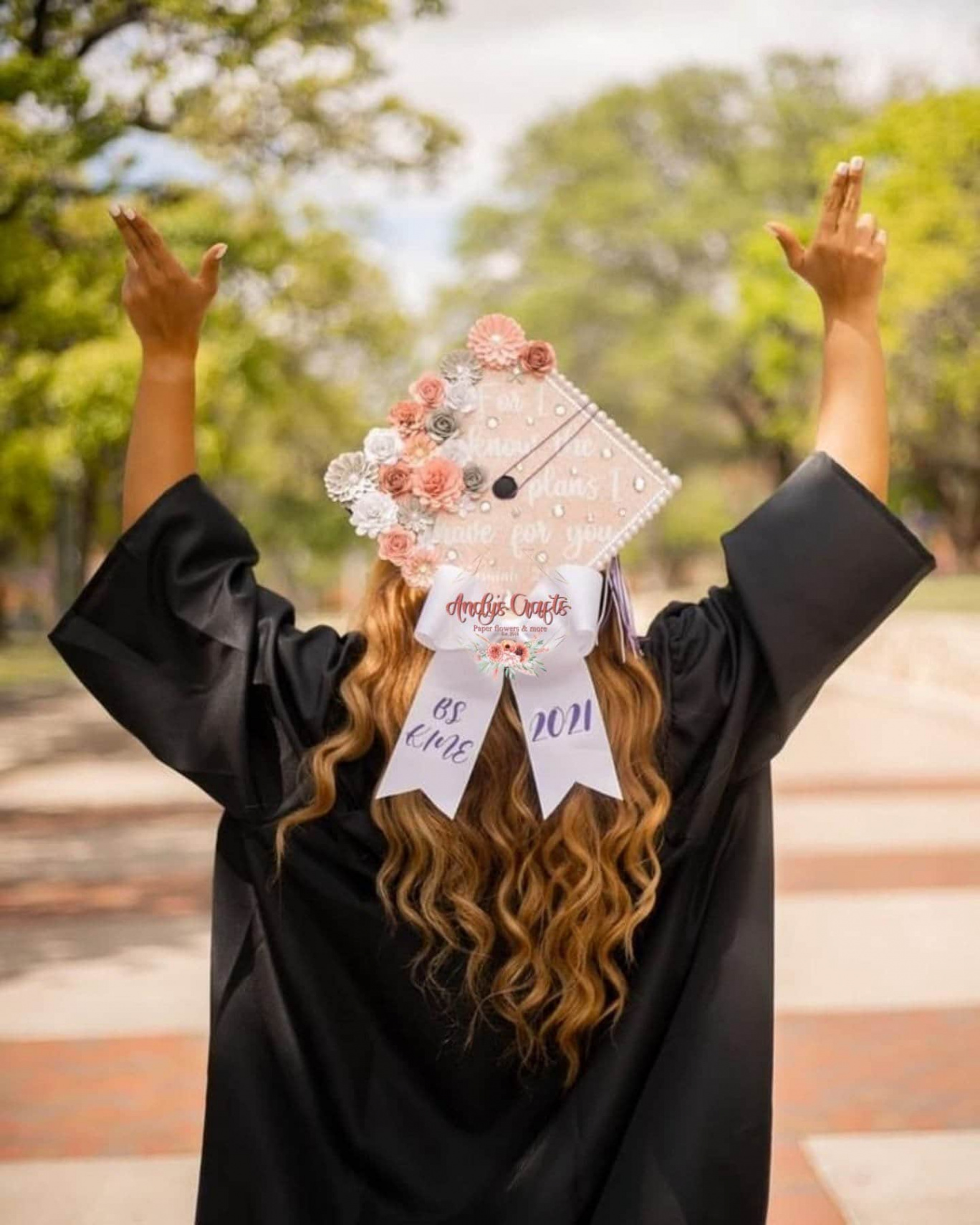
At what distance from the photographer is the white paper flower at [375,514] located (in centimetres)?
216

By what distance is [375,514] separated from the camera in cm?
217

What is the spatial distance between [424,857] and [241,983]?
Answer: 364 millimetres

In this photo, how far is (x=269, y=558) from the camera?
56.9 metres

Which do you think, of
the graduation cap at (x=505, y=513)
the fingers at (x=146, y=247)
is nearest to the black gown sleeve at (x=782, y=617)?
the graduation cap at (x=505, y=513)

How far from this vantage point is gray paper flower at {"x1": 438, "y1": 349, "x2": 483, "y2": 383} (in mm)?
2176

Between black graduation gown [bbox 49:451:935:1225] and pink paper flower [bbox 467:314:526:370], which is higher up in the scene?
pink paper flower [bbox 467:314:526:370]

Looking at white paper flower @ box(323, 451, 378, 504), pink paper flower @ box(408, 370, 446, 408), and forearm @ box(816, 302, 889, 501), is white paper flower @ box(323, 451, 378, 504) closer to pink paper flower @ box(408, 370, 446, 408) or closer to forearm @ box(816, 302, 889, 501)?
pink paper flower @ box(408, 370, 446, 408)

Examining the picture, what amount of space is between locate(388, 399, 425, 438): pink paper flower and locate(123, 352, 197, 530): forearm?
0.28 meters

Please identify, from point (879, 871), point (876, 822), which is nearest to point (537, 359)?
point (879, 871)

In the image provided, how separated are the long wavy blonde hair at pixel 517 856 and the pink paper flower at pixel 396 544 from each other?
0.08 meters

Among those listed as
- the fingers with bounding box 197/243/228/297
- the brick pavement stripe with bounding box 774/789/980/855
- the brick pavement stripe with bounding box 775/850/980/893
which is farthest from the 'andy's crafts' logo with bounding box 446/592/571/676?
the brick pavement stripe with bounding box 774/789/980/855

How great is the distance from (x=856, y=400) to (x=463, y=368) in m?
0.53

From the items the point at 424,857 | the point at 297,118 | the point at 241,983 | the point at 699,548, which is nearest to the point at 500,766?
the point at 424,857

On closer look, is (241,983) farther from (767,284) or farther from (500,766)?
(767,284)
